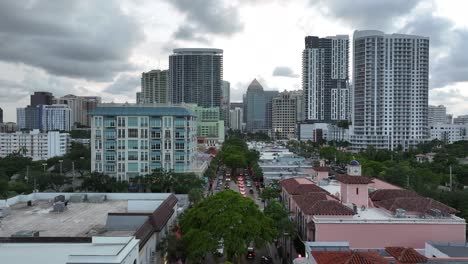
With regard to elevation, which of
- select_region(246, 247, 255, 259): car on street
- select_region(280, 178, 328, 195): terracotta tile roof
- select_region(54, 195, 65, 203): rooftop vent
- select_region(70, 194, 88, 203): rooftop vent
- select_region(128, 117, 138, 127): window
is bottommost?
select_region(246, 247, 255, 259): car on street

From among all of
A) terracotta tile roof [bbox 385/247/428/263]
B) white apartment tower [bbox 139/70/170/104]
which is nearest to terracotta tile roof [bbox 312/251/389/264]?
terracotta tile roof [bbox 385/247/428/263]

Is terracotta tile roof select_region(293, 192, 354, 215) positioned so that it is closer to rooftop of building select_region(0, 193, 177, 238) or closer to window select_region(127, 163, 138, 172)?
rooftop of building select_region(0, 193, 177, 238)

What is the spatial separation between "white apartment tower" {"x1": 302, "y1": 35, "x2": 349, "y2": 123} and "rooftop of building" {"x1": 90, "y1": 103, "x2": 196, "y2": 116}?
104 metres

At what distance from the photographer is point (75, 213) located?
2764cm

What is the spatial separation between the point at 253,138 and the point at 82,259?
161m

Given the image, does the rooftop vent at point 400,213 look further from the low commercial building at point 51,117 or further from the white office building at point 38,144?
the low commercial building at point 51,117

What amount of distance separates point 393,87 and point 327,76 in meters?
52.5

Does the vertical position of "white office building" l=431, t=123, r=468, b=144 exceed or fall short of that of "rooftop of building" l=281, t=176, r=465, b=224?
it exceeds it

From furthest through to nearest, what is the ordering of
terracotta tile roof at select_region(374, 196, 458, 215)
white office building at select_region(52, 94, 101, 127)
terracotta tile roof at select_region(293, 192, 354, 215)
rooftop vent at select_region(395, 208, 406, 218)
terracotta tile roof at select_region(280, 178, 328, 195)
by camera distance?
white office building at select_region(52, 94, 101, 127)
terracotta tile roof at select_region(280, 178, 328, 195)
terracotta tile roof at select_region(374, 196, 458, 215)
rooftop vent at select_region(395, 208, 406, 218)
terracotta tile roof at select_region(293, 192, 354, 215)

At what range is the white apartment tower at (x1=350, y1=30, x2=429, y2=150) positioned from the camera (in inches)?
4003

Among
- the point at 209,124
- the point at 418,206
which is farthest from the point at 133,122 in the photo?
the point at 209,124

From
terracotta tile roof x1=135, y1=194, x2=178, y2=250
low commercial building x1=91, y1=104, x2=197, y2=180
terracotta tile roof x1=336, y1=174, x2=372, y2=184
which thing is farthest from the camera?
low commercial building x1=91, y1=104, x2=197, y2=180

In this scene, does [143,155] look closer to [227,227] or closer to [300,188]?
[300,188]

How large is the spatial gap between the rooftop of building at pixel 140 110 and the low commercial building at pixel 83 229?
24.3 meters
